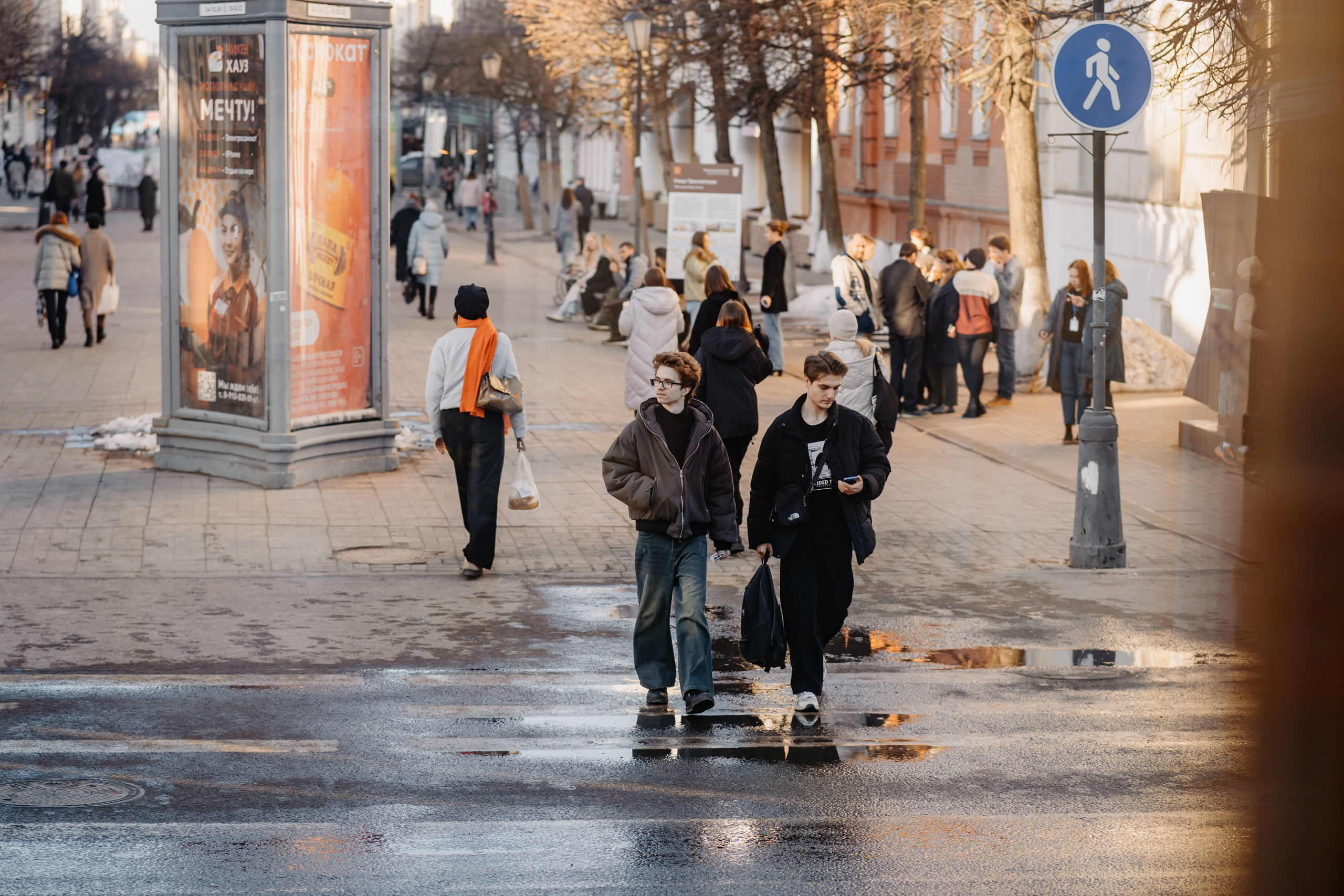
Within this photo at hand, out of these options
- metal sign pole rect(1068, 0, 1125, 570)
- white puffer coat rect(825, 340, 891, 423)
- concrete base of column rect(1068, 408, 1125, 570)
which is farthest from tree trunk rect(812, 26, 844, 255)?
concrete base of column rect(1068, 408, 1125, 570)

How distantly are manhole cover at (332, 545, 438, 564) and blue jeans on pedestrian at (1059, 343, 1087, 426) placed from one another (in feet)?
22.7

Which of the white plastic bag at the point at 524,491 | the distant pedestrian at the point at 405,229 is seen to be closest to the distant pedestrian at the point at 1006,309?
the white plastic bag at the point at 524,491

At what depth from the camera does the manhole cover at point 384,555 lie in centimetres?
1017

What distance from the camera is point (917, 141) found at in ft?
78.8

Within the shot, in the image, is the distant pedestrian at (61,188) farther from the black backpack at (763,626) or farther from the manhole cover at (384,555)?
the black backpack at (763,626)

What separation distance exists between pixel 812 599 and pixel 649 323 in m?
6.60

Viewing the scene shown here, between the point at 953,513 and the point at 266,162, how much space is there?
5.57 m

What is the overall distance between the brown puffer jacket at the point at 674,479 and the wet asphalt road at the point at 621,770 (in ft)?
2.69

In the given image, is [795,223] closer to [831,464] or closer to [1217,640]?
[831,464]

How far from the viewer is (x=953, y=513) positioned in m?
12.0

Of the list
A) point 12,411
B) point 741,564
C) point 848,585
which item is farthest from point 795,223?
point 848,585

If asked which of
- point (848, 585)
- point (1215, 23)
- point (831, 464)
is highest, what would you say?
point (1215, 23)

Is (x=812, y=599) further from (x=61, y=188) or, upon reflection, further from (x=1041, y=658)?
(x=61, y=188)

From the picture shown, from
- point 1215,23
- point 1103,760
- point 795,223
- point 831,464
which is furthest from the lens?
point 795,223
